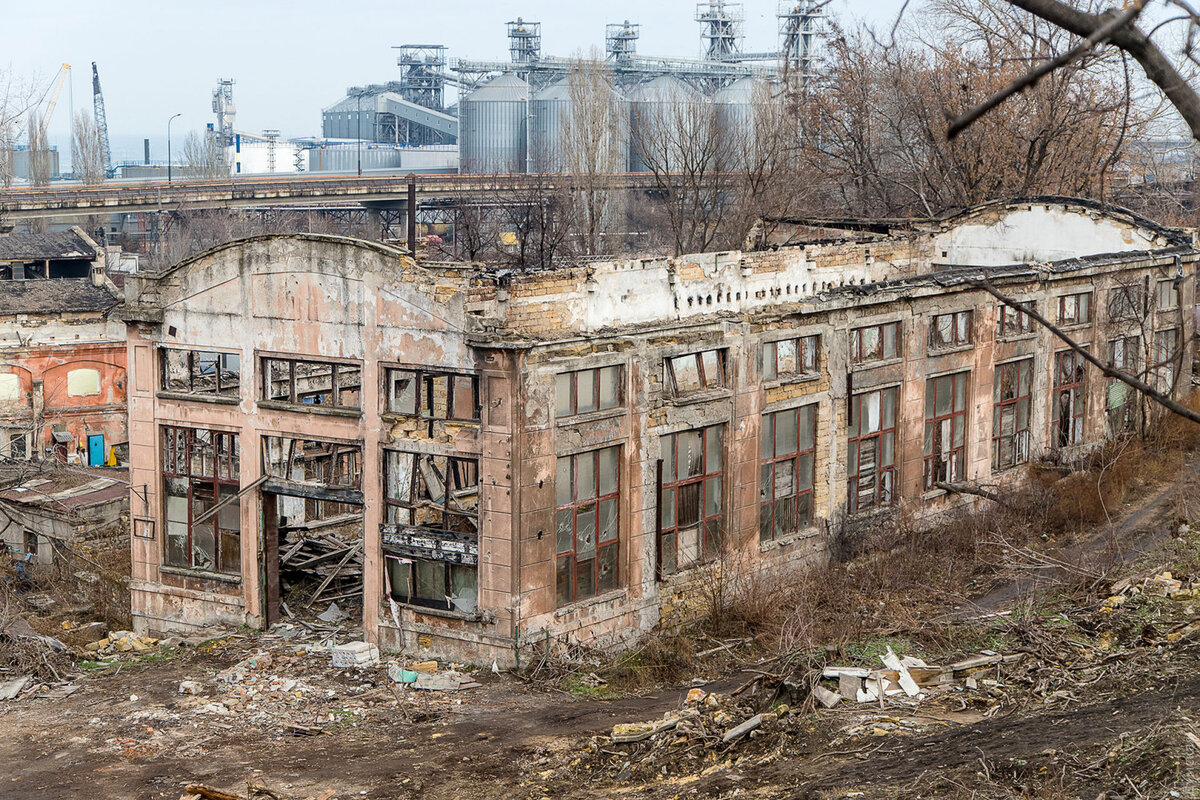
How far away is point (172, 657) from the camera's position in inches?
840

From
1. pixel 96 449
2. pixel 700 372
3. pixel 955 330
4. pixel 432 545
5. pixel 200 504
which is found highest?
pixel 955 330

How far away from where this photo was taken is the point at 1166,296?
33500mm

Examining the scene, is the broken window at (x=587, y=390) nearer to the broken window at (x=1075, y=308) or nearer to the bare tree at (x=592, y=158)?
the broken window at (x=1075, y=308)

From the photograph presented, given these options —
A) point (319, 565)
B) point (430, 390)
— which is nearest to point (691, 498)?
point (430, 390)

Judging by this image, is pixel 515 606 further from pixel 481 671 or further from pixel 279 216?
pixel 279 216

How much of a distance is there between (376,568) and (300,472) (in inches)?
180

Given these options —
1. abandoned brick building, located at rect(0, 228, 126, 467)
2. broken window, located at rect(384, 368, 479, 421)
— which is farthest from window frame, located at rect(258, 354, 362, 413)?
abandoned brick building, located at rect(0, 228, 126, 467)

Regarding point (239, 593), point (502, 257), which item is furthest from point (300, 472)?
point (502, 257)

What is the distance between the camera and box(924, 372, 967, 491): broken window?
27.5m

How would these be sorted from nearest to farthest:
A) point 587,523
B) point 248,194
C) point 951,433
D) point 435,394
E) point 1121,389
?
1. point 587,523
2. point 435,394
3. point 951,433
4. point 1121,389
5. point 248,194

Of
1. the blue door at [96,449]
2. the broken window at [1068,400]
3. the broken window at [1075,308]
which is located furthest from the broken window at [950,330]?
the blue door at [96,449]

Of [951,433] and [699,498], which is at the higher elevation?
[951,433]

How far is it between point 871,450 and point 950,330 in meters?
3.42

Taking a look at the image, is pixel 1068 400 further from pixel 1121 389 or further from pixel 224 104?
pixel 224 104
